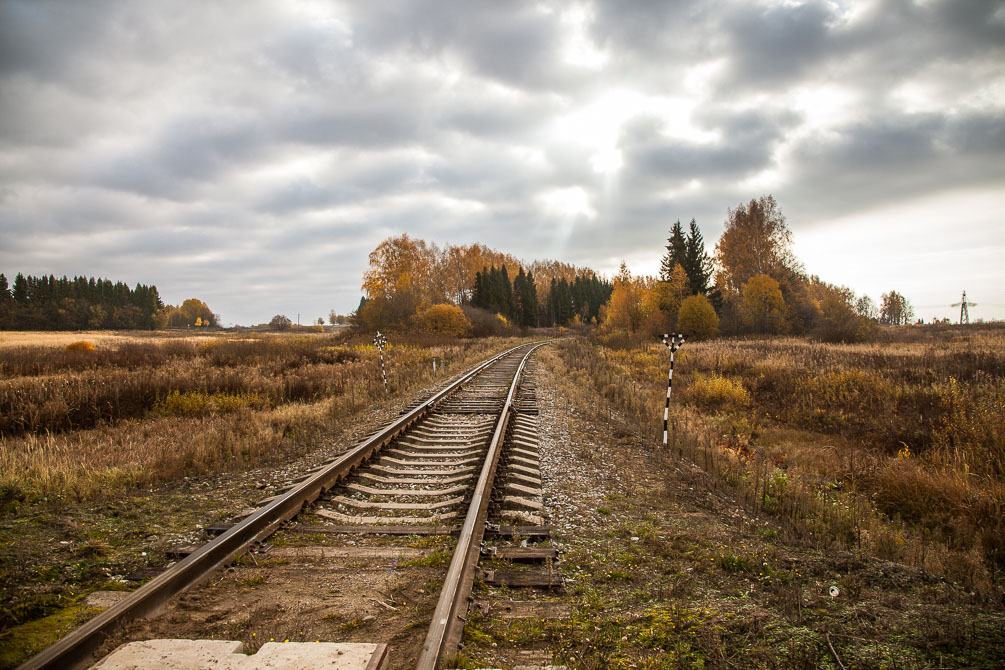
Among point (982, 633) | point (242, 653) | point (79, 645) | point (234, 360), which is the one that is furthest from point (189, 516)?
point (234, 360)

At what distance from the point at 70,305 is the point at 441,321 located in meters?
88.6

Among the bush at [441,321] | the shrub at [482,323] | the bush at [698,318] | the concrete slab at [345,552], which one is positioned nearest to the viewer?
the concrete slab at [345,552]

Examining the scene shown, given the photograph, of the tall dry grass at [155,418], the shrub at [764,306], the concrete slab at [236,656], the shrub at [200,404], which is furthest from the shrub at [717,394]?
the shrub at [764,306]

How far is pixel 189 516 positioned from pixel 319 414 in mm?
5093

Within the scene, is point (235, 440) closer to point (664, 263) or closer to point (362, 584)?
point (362, 584)

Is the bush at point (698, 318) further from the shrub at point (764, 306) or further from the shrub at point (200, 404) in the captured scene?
the shrub at point (200, 404)

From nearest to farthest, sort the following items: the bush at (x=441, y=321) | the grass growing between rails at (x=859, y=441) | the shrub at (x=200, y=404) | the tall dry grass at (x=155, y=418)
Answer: the grass growing between rails at (x=859, y=441)
the tall dry grass at (x=155, y=418)
the shrub at (x=200, y=404)
the bush at (x=441, y=321)

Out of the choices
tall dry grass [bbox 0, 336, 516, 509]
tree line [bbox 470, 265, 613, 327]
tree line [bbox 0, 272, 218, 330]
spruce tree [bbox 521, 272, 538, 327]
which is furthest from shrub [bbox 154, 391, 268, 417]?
tree line [bbox 0, 272, 218, 330]

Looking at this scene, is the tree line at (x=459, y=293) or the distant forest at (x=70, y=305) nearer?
the tree line at (x=459, y=293)

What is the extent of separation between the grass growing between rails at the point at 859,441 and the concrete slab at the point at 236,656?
3.93 m

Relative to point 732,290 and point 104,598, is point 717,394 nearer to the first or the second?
point 104,598

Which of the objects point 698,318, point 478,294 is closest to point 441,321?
point 698,318

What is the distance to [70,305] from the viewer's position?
9138 cm

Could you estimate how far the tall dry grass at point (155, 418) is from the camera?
5.95 meters
